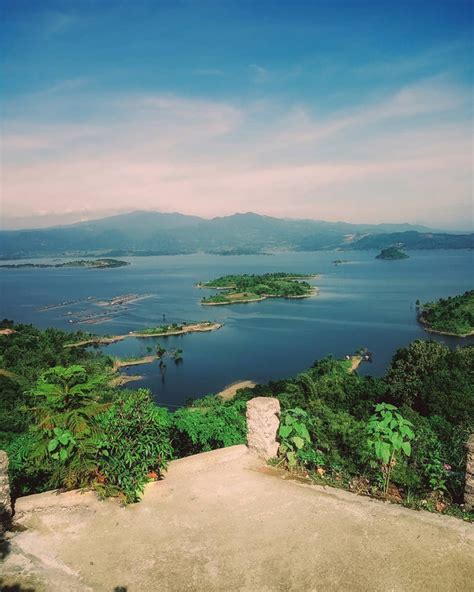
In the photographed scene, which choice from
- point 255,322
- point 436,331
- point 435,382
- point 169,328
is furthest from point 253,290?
point 435,382

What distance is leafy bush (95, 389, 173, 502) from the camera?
6.27m

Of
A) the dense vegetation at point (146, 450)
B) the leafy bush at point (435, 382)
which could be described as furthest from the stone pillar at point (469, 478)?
the leafy bush at point (435, 382)

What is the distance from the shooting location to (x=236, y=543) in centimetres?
539

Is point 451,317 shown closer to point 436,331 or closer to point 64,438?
point 436,331

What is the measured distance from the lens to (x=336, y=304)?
336ft

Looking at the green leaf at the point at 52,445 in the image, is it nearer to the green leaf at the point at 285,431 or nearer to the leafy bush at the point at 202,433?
the green leaf at the point at 285,431

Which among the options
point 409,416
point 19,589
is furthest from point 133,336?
point 19,589

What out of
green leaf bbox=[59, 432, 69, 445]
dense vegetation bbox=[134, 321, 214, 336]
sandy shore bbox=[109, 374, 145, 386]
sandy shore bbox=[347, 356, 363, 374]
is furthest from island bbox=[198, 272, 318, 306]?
green leaf bbox=[59, 432, 69, 445]

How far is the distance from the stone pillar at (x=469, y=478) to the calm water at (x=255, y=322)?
42.4m

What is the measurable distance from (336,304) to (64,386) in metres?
99.9

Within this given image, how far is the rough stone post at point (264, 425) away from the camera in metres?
7.39

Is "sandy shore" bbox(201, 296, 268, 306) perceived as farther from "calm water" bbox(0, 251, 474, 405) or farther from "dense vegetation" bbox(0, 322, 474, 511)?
"dense vegetation" bbox(0, 322, 474, 511)

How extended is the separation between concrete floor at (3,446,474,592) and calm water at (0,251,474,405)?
4100 cm

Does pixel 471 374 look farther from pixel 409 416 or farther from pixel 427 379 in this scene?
pixel 409 416
